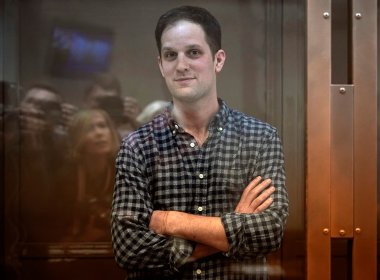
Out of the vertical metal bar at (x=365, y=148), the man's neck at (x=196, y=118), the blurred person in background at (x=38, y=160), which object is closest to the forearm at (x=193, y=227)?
the man's neck at (x=196, y=118)

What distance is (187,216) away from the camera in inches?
44.6

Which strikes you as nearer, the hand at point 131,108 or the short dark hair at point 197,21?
the short dark hair at point 197,21

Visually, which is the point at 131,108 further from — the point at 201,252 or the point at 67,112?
the point at 201,252

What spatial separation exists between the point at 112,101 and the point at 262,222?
1.48 feet

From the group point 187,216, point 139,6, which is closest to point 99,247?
point 187,216

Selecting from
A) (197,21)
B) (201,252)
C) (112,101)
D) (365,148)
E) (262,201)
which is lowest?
(201,252)

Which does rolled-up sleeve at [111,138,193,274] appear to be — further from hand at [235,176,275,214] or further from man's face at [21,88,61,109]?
man's face at [21,88,61,109]

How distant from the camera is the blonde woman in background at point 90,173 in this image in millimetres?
1255

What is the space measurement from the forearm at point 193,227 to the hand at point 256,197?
0.06 meters

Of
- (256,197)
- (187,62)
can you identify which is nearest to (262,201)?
(256,197)

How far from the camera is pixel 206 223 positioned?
3.65 ft

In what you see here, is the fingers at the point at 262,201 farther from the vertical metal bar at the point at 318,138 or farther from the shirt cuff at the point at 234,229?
the vertical metal bar at the point at 318,138

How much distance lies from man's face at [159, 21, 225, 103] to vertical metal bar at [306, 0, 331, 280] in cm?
28

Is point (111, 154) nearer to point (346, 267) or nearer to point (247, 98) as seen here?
point (247, 98)
